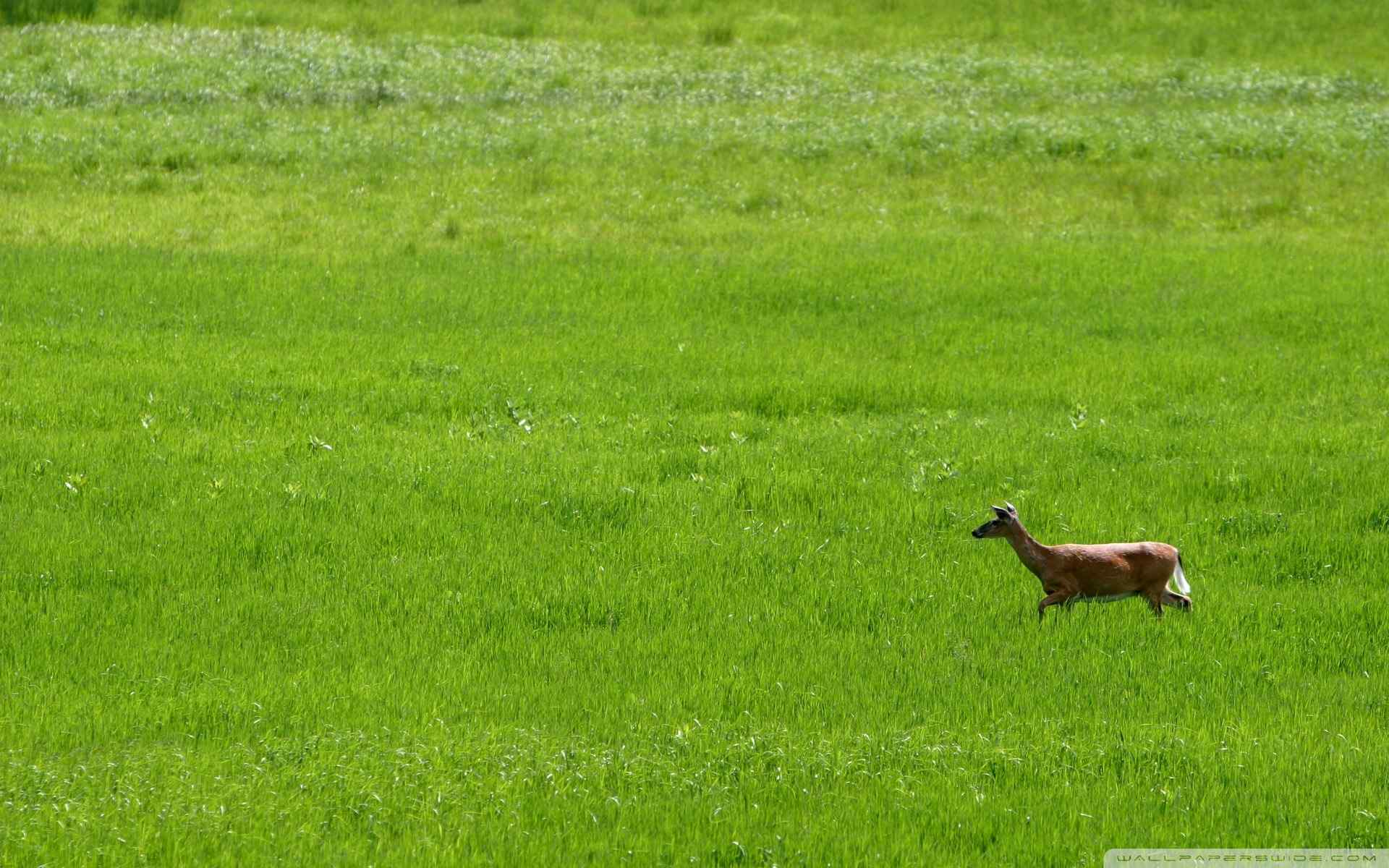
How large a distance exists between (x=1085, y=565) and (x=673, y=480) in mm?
4981

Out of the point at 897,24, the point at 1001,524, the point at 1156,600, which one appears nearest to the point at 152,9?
the point at 897,24

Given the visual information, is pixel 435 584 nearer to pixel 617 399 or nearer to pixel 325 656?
pixel 325 656

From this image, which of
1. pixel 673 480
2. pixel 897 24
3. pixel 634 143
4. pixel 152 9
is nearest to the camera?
pixel 673 480

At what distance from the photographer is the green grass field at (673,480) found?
27.1 ft

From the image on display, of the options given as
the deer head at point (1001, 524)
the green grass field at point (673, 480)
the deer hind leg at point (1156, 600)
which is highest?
the deer head at point (1001, 524)

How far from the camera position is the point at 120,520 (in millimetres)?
12922

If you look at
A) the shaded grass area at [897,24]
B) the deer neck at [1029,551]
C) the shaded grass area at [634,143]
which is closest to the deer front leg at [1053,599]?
the deer neck at [1029,551]

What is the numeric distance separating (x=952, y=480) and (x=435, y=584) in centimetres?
532

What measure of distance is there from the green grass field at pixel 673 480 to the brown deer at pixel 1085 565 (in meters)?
0.34

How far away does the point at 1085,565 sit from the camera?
34.1ft

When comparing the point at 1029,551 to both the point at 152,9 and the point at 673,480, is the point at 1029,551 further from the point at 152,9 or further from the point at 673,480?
the point at 152,9

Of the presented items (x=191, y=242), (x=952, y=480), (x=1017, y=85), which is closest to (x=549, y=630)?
(x=952, y=480)

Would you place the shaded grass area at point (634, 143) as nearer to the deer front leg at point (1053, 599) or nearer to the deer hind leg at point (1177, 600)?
the deer hind leg at point (1177, 600)

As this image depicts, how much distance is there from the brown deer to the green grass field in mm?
341
